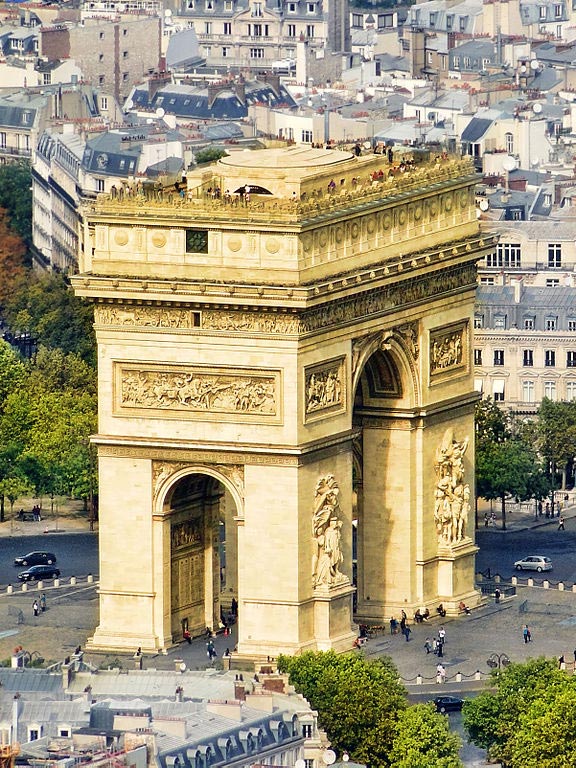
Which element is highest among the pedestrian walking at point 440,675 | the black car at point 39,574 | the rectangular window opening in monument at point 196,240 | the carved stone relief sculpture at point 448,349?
the rectangular window opening in monument at point 196,240

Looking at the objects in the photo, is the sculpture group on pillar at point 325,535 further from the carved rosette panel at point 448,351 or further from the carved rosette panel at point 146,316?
the carved rosette panel at point 448,351

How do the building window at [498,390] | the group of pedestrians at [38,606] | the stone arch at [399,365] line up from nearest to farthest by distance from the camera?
the stone arch at [399,365] < the group of pedestrians at [38,606] < the building window at [498,390]

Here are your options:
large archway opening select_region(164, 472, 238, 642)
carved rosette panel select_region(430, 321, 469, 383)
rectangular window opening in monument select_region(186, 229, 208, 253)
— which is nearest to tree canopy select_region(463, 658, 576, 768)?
large archway opening select_region(164, 472, 238, 642)

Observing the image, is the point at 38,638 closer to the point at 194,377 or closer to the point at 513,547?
the point at 194,377

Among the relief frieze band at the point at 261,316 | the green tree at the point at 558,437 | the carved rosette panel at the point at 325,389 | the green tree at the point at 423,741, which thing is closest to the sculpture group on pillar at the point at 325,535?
the carved rosette panel at the point at 325,389

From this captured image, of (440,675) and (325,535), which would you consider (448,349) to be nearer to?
(325,535)

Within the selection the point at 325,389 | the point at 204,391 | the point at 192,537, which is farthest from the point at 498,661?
the point at 204,391

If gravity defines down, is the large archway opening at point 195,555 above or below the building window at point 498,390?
below

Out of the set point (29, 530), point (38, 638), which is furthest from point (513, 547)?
point (38, 638)
